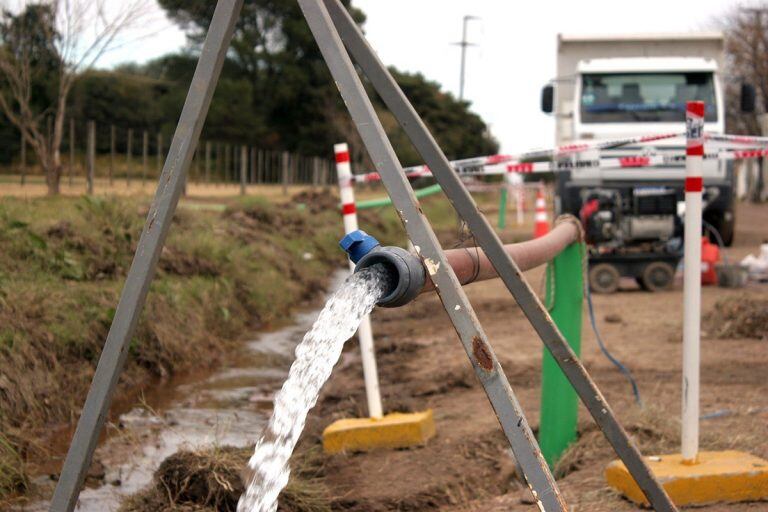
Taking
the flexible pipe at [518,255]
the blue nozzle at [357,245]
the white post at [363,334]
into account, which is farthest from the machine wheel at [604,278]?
the blue nozzle at [357,245]

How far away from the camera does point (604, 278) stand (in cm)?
1205

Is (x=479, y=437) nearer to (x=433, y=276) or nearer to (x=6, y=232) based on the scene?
(x=433, y=276)

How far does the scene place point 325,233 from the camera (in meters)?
18.4

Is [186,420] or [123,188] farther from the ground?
[123,188]

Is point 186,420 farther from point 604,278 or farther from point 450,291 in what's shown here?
point 604,278

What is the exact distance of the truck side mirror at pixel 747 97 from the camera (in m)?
16.4

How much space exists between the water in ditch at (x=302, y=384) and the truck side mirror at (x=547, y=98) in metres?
14.9

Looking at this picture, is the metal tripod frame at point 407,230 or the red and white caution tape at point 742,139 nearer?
the metal tripod frame at point 407,230

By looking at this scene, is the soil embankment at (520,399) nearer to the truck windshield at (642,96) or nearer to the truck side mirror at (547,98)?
the truck windshield at (642,96)

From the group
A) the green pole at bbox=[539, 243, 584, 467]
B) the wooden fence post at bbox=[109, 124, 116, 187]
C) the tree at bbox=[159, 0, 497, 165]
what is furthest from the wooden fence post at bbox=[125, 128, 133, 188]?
the tree at bbox=[159, 0, 497, 165]

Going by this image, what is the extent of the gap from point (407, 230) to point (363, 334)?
3.23 m

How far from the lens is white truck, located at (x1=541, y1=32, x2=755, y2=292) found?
1212cm

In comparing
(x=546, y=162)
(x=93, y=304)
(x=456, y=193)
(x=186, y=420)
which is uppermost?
(x=546, y=162)

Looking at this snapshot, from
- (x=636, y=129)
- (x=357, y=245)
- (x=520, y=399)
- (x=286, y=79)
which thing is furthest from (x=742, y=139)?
(x=286, y=79)
